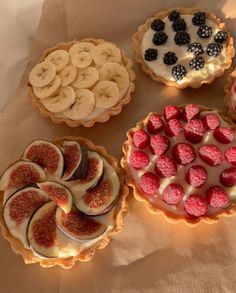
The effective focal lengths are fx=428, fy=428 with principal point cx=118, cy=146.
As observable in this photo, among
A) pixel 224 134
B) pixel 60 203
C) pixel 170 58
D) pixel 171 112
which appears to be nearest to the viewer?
pixel 60 203

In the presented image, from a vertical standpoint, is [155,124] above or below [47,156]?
below

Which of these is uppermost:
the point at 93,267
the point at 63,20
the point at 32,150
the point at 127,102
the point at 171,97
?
the point at 63,20

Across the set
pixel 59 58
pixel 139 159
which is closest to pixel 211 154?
pixel 139 159

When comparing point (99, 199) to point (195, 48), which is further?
point (195, 48)

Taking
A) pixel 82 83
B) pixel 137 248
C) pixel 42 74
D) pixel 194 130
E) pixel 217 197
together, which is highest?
pixel 42 74

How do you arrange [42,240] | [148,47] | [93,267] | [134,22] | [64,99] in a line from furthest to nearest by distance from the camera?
[134,22] < [148,47] < [64,99] < [93,267] < [42,240]

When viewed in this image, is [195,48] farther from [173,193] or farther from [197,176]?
Answer: [173,193]

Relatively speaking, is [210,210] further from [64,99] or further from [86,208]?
[64,99]

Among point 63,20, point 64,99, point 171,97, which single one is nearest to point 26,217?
point 64,99
